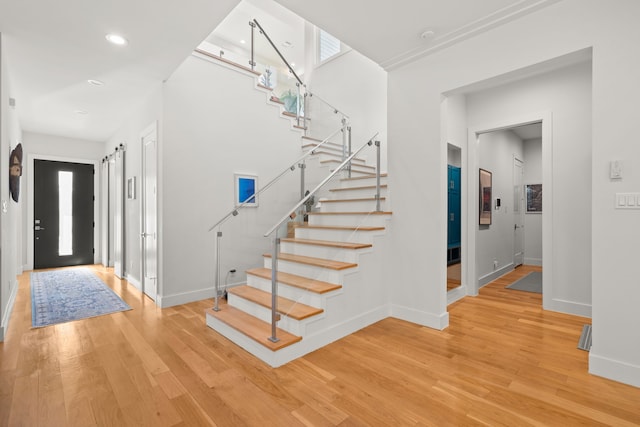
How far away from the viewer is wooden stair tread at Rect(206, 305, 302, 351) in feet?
8.26

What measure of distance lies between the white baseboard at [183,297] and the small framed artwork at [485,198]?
4.15 meters

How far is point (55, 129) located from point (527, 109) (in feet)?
28.2

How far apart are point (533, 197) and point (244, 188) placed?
7.03 m

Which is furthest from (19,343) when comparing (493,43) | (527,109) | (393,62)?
(527,109)

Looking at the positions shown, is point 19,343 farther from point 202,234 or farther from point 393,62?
point 393,62

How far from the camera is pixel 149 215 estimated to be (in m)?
4.37

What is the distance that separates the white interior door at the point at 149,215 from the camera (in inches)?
163

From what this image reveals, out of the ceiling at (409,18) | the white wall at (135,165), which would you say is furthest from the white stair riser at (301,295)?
the white wall at (135,165)

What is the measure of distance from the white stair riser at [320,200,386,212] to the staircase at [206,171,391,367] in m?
0.01

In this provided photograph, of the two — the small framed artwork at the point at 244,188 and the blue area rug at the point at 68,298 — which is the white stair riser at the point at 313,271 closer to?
the small framed artwork at the point at 244,188

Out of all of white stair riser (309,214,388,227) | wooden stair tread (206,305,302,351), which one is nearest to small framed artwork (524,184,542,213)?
white stair riser (309,214,388,227)

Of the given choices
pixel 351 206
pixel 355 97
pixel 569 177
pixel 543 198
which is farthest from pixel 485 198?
pixel 355 97

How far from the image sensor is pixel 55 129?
6.37 m

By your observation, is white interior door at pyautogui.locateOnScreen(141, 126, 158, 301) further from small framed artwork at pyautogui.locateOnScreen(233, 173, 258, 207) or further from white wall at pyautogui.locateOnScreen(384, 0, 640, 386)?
white wall at pyautogui.locateOnScreen(384, 0, 640, 386)
